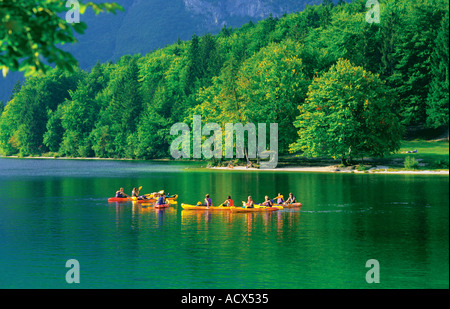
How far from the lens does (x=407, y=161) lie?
258 feet

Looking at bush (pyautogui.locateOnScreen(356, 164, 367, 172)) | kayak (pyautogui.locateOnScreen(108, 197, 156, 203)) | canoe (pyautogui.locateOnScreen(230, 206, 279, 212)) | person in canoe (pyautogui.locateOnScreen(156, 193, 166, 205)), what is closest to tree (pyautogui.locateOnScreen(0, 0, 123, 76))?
canoe (pyautogui.locateOnScreen(230, 206, 279, 212))

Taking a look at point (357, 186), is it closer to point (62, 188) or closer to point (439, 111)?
point (62, 188)

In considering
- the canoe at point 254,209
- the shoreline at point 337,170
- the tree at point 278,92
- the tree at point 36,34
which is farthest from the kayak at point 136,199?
the tree at point 278,92

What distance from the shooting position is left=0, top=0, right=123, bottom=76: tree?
37.6ft

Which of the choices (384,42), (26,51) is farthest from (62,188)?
(384,42)

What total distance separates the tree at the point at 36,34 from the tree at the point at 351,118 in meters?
73.7

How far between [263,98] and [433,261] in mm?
75335

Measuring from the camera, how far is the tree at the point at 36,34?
11.5m

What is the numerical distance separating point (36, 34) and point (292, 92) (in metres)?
86.5

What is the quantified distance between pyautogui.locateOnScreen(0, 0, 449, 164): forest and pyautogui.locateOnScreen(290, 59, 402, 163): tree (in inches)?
7.2

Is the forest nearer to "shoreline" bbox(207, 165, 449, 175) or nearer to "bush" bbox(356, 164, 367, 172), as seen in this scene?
"shoreline" bbox(207, 165, 449, 175)

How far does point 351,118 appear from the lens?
8375cm

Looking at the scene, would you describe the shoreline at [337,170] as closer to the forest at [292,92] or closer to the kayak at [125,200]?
the forest at [292,92]

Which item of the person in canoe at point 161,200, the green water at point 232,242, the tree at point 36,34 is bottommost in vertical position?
the green water at point 232,242
